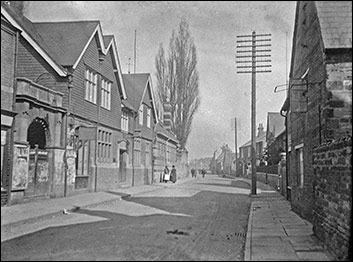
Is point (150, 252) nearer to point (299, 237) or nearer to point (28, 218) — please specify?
point (299, 237)

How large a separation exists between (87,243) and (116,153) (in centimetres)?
1781

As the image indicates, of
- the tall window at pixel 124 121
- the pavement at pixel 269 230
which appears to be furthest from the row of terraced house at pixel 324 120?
the tall window at pixel 124 121

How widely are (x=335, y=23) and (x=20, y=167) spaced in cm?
1109

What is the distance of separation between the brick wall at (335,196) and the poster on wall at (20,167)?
10052 millimetres

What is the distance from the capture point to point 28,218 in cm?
1069

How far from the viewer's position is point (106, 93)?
24.0 meters

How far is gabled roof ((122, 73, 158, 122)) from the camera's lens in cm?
3129

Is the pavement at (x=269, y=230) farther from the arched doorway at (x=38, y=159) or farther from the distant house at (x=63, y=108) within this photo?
the distant house at (x=63, y=108)

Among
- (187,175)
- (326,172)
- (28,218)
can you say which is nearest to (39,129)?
(28,218)

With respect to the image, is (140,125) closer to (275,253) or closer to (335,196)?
(275,253)

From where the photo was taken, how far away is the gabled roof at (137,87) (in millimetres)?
31289

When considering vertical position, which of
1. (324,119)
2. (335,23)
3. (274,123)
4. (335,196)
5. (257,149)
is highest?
(274,123)

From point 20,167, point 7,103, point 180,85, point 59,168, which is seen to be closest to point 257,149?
point 180,85

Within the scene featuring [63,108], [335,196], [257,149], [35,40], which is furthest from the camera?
[257,149]
